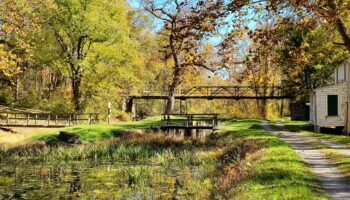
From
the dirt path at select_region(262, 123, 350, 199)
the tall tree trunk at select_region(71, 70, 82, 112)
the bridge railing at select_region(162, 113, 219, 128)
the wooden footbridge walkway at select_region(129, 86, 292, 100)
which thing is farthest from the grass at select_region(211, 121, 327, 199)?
the tall tree trunk at select_region(71, 70, 82, 112)

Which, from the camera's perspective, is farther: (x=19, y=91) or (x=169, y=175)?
(x=19, y=91)

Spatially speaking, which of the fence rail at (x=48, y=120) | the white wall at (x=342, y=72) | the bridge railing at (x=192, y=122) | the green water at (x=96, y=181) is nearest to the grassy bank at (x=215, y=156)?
the green water at (x=96, y=181)

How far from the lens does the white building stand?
104 ft

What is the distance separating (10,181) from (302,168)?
1074 cm

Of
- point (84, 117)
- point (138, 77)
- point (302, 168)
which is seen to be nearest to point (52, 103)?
point (84, 117)

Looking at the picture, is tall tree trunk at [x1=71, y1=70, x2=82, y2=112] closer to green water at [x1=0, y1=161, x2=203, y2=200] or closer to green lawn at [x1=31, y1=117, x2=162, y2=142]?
green lawn at [x1=31, y1=117, x2=162, y2=142]

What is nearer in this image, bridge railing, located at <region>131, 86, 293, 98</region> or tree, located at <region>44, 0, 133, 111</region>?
tree, located at <region>44, 0, 133, 111</region>

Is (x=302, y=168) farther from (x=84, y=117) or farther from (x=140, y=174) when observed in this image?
(x=84, y=117)

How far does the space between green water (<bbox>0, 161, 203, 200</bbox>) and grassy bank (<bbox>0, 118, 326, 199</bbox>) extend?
2.92 feet

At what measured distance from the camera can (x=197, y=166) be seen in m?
19.8

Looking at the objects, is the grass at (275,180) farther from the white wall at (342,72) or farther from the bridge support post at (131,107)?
the bridge support post at (131,107)

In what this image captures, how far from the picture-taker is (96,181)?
16.6m

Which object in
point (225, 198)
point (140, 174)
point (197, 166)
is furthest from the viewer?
point (197, 166)

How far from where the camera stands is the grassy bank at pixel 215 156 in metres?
10.9
